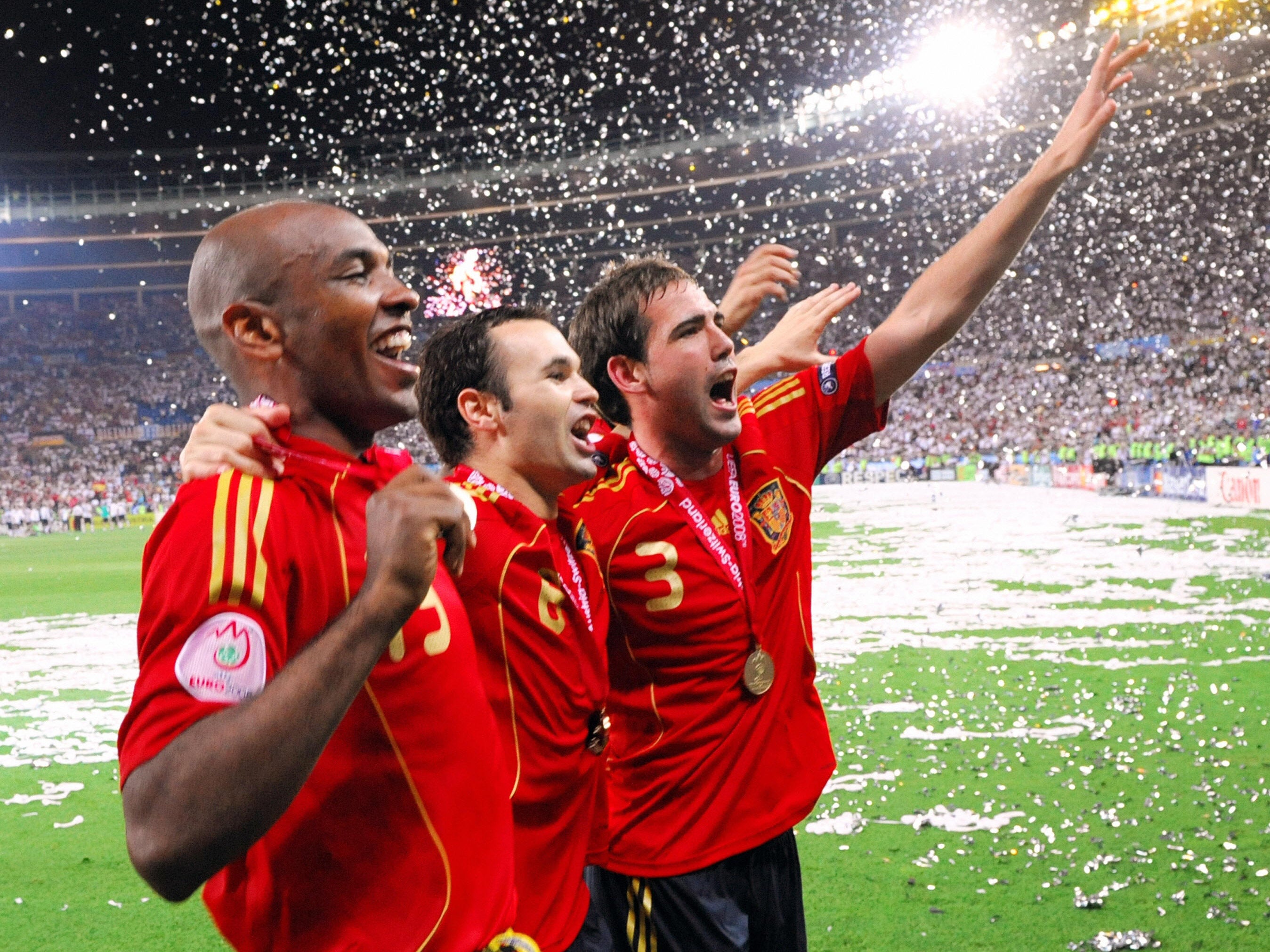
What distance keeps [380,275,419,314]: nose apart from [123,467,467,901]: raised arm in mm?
528

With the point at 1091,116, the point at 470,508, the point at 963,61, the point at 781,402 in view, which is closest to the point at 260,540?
the point at 470,508

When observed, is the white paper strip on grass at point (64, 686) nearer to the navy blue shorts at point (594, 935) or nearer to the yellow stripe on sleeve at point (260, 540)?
the navy blue shorts at point (594, 935)

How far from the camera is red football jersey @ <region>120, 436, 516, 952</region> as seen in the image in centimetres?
137

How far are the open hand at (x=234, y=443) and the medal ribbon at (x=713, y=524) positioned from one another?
131 centimetres

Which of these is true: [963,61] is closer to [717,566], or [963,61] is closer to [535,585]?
[717,566]

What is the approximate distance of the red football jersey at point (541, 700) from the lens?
220cm

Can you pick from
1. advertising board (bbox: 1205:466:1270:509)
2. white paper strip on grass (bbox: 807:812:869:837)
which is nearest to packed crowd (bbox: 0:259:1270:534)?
advertising board (bbox: 1205:466:1270:509)

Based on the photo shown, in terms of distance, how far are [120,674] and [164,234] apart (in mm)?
37439

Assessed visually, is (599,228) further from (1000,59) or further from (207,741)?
(207,741)

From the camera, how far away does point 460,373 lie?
2.70 m

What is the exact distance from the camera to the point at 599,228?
45125 millimetres

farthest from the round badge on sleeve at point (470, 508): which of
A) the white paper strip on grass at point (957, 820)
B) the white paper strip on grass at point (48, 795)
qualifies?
the white paper strip on grass at point (48, 795)

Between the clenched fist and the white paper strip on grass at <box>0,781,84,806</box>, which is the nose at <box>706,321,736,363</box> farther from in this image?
the white paper strip on grass at <box>0,781,84,806</box>

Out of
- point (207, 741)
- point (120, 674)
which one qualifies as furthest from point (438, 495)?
point (120, 674)
